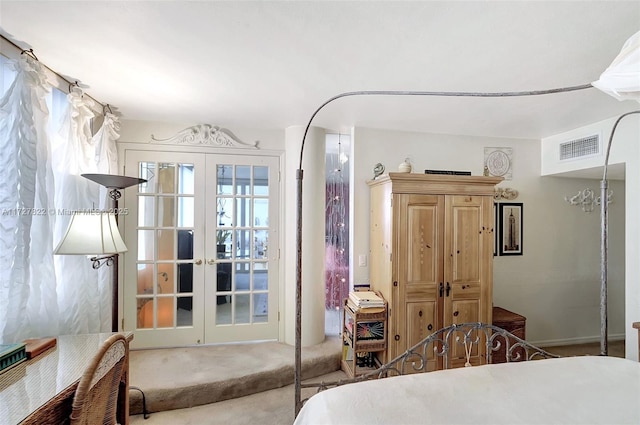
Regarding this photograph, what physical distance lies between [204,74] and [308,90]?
733mm

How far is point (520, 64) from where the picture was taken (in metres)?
1.64

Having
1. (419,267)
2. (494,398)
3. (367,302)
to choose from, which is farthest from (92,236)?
(419,267)

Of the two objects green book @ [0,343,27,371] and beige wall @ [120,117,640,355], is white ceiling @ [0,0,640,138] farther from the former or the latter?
green book @ [0,343,27,371]

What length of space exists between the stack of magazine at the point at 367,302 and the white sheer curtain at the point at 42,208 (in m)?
2.09

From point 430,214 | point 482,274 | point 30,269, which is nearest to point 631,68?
point 430,214

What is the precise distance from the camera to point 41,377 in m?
1.19

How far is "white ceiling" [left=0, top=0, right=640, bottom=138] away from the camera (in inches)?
48.9

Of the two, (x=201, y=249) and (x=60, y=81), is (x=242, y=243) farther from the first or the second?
(x=60, y=81)

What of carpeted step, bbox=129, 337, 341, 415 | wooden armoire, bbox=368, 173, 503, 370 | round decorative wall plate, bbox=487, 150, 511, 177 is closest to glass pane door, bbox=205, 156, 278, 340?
carpeted step, bbox=129, 337, 341, 415

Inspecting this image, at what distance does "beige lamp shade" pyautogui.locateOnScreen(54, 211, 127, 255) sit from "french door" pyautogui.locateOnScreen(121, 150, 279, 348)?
3.32 ft

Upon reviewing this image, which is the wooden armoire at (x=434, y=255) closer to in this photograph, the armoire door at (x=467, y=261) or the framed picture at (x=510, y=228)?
the armoire door at (x=467, y=261)

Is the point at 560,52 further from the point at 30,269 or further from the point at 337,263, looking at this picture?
the point at 30,269

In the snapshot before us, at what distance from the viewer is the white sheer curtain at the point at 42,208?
1.44 m

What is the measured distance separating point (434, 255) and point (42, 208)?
2877mm
